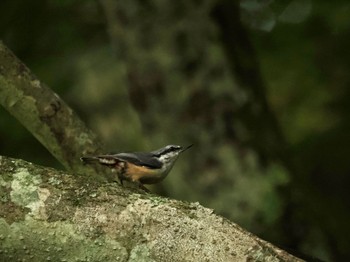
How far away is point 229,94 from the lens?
3.80 m

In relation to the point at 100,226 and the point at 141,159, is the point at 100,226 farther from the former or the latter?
the point at 141,159

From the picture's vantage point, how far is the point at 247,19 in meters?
5.15

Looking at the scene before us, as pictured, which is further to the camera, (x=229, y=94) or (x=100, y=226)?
(x=229, y=94)

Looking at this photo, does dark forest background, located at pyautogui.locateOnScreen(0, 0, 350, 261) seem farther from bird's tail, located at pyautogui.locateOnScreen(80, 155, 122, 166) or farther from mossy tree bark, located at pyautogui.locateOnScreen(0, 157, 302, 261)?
mossy tree bark, located at pyautogui.locateOnScreen(0, 157, 302, 261)

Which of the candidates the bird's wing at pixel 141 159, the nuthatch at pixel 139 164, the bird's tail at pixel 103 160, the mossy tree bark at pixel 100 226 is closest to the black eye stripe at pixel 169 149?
the nuthatch at pixel 139 164

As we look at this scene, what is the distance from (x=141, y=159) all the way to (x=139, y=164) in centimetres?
10

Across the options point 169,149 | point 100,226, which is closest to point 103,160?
point 169,149

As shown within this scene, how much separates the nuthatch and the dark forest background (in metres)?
0.50

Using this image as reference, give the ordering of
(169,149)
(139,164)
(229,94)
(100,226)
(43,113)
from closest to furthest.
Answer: (100,226) < (43,113) < (139,164) < (169,149) < (229,94)

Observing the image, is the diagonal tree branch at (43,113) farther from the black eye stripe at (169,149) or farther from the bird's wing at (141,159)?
the black eye stripe at (169,149)

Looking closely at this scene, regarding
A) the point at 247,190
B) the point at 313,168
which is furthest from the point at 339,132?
the point at 247,190

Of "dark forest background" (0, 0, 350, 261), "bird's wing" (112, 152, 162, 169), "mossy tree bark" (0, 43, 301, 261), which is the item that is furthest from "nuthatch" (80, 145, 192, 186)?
"mossy tree bark" (0, 43, 301, 261)

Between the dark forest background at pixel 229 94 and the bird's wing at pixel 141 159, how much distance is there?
23.7 inches

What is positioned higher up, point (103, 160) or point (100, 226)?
point (103, 160)
